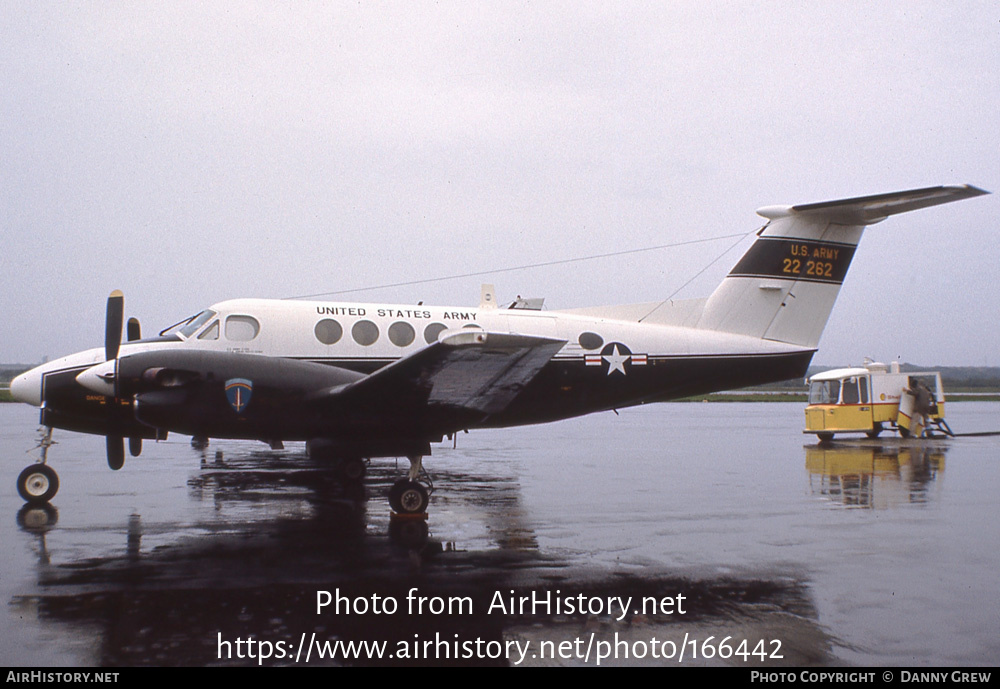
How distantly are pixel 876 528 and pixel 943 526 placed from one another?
34.5 inches

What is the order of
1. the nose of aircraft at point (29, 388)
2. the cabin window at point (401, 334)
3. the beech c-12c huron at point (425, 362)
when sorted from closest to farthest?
the beech c-12c huron at point (425, 362)
the nose of aircraft at point (29, 388)
the cabin window at point (401, 334)

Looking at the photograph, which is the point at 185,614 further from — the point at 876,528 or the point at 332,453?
the point at 876,528

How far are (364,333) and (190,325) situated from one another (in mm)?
2604

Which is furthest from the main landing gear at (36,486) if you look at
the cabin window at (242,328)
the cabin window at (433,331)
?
the cabin window at (433,331)

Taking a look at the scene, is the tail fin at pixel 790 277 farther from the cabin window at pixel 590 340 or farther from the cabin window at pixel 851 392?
the cabin window at pixel 851 392

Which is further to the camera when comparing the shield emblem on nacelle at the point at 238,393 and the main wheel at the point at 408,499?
the main wheel at the point at 408,499

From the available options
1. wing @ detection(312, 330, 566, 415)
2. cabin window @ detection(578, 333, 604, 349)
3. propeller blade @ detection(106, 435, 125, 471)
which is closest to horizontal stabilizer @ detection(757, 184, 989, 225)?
cabin window @ detection(578, 333, 604, 349)

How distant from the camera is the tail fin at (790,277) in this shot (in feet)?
44.1

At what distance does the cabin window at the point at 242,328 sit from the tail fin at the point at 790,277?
7.67 meters

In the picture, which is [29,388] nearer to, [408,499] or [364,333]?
[364,333]

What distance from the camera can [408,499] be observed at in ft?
30.4

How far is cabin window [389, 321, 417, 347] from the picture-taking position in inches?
471

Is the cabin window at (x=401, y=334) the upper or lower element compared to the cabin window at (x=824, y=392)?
upper

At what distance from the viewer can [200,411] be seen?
8.55 metres
